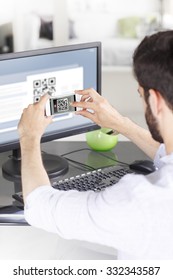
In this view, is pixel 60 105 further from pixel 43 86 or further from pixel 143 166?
pixel 143 166

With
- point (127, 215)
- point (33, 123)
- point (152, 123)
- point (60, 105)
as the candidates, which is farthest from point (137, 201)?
point (60, 105)

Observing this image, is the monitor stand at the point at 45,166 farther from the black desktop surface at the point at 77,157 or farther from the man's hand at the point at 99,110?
the man's hand at the point at 99,110

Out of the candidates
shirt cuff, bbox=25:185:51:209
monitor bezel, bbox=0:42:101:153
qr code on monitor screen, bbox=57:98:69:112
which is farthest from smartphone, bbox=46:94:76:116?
shirt cuff, bbox=25:185:51:209

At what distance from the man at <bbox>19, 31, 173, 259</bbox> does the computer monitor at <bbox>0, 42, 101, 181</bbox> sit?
1.58ft

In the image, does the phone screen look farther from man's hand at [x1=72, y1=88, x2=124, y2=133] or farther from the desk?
the desk

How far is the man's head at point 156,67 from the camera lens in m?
1.07

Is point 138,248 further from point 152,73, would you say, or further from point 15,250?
point 15,250

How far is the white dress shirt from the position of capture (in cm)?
102

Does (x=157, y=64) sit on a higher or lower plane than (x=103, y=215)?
higher

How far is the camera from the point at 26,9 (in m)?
3.55

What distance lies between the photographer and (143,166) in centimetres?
174

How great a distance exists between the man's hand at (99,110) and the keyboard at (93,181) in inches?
5.6

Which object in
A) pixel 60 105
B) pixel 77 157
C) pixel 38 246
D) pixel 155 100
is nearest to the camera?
pixel 155 100

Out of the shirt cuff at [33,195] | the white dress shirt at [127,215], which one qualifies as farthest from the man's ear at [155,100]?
the shirt cuff at [33,195]
